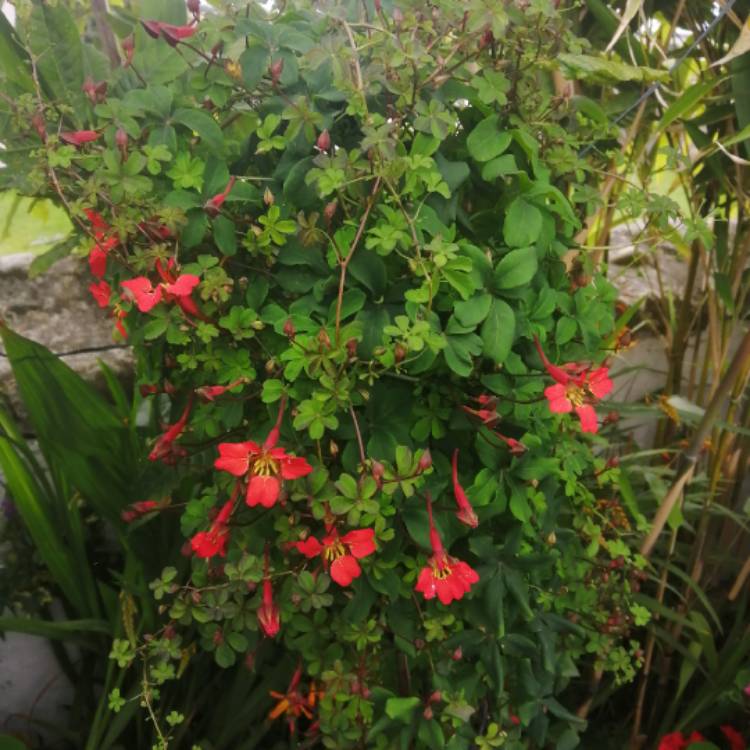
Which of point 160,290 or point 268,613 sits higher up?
point 160,290

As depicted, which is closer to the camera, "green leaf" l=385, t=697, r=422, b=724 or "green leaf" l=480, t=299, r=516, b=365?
"green leaf" l=480, t=299, r=516, b=365

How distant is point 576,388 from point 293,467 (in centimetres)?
30

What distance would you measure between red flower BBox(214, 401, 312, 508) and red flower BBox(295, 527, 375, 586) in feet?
0.23

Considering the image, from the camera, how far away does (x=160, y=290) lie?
2.54 ft

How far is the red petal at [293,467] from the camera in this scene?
0.75 meters

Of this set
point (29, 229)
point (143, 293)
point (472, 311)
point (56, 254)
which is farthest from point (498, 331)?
point (29, 229)

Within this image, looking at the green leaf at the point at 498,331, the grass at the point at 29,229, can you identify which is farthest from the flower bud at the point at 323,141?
the grass at the point at 29,229

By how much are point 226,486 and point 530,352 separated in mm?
369

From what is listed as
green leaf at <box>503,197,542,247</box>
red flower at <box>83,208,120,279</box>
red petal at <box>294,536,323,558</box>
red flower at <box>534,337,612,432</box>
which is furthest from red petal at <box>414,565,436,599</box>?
red flower at <box>83,208,120,279</box>

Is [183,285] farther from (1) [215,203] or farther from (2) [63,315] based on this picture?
(2) [63,315]

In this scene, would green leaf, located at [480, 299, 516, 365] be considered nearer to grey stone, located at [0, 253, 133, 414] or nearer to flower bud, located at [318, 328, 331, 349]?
flower bud, located at [318, 328, 331, 349]

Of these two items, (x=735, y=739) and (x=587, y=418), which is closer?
(x=587, y=418)

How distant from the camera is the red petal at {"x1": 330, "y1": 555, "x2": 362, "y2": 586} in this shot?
Result: 761mm

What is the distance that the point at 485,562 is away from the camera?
918 mm
